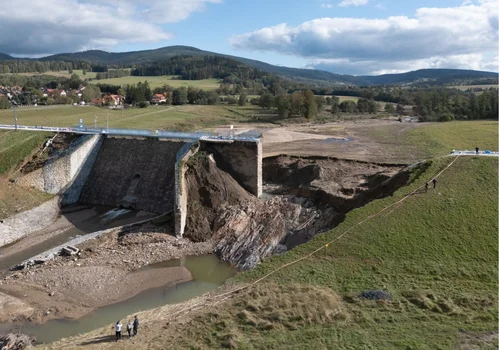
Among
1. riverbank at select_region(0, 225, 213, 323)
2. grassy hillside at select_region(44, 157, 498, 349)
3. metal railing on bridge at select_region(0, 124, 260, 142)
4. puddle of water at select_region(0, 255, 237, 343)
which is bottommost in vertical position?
puddle of water at select_region(0, 255, 237, 343)

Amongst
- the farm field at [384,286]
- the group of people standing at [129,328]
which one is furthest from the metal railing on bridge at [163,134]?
the group of people standing at [129,328]

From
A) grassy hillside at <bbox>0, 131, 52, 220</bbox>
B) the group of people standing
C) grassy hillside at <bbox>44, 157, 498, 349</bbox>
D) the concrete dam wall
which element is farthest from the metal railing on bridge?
the group of people standing

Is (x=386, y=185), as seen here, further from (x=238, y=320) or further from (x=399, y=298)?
(x=238, y=320)

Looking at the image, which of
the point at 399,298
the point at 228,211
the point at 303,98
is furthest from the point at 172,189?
the point at 303,98

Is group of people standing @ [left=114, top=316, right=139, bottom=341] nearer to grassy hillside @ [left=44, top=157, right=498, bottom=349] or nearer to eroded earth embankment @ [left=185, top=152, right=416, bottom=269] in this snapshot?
grassy hillside @ [left=44, top=157, right=498, bottom=349]

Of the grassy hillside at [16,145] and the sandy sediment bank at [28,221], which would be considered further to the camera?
the grassy hillside at [16,145]

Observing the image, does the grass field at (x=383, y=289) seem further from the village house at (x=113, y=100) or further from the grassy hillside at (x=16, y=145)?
the village house at (x=113, y=100)
